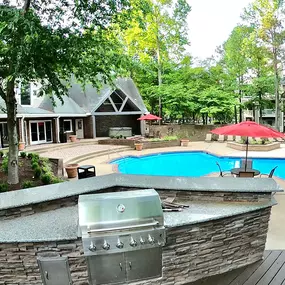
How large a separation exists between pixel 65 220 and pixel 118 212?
4.18 ft

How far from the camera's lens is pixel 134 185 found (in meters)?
4.27

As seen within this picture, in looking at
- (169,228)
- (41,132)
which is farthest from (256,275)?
(41,132)

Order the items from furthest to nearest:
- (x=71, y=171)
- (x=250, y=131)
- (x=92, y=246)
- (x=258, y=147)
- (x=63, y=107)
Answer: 1. (x=63, y=107)
2. (x=258, y=147)
3. (x=71, y=171)
4. (x=250, y=131)
5. (x=92, y=246)

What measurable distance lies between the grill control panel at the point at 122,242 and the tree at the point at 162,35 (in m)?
22.4

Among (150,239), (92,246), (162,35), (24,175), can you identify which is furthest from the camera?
(162,35)

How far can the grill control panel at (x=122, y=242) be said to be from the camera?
8.84 ft

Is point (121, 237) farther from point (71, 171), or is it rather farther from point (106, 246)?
point (71, 171)

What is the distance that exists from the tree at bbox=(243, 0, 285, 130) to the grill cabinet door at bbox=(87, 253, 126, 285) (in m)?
25.0

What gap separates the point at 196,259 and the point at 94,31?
6074 mm

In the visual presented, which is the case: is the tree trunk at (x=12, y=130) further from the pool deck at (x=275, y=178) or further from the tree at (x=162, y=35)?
the tree at (x=162, y=35)

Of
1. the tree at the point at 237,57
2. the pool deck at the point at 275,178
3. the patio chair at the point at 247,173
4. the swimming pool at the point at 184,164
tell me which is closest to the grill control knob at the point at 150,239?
the pool deck at the point at 275,178

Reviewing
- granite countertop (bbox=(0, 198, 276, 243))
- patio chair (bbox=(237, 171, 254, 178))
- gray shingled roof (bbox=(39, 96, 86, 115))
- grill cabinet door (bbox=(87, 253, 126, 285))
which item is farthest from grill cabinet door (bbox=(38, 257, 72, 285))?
gray shingled roof (bbox=(39, 96, 86, 115))

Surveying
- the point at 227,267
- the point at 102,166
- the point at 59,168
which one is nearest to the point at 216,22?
the point at 102,166

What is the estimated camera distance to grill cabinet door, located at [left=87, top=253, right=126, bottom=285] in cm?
275
